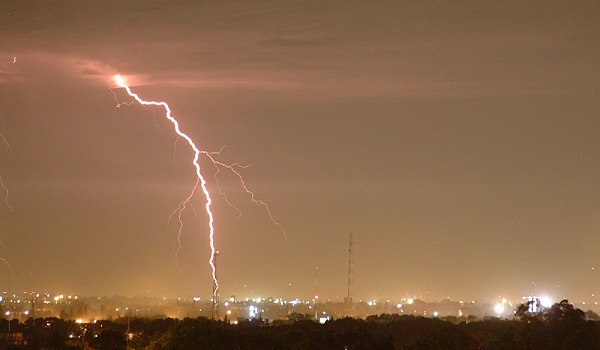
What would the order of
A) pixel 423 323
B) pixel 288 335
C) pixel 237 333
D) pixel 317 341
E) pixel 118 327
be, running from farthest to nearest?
pixel 118 327 < pixel 423 323 < pixel 237 333 < pixel 288 335 < pixel 317 341

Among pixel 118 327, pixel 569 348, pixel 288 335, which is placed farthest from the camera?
pixel 118 327

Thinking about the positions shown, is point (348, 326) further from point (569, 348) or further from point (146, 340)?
point (569, 348)

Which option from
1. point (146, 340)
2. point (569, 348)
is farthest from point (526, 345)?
point (146, 340)

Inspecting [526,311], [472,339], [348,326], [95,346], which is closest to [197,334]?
[95,346]

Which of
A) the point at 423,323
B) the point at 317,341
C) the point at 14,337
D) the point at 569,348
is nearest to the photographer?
the point at 569,348

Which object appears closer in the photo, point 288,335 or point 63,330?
point 288,335

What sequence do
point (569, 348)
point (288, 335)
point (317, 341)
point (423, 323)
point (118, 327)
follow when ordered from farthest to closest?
point (118, 327), point (423, 323), point (288, 335), point (317, 341), point (569, 348)

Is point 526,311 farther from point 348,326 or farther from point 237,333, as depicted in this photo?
point 348,326

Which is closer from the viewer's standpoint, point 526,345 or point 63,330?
point 526,345
